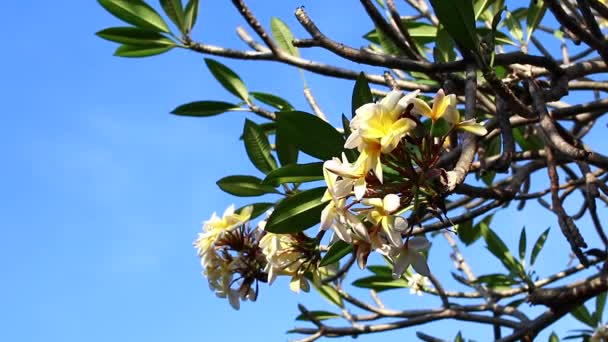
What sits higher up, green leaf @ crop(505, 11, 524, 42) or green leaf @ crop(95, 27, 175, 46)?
green leaf @ crop(95, 27, 175, 46)

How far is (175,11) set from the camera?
182 centimetres

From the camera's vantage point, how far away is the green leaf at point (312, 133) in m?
1.10

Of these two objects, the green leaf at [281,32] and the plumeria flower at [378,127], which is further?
the green leaf at [281,32]

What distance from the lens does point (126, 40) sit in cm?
190

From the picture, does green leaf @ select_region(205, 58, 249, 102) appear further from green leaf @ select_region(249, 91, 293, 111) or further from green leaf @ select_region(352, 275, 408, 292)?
green leaf @ select_region(352, 275, 408, 292)

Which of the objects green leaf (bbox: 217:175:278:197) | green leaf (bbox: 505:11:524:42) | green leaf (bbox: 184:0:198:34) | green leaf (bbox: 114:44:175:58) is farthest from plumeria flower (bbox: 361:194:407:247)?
green leaf (bbox: 505:11:524:42)

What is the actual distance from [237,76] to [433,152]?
1.13 metres

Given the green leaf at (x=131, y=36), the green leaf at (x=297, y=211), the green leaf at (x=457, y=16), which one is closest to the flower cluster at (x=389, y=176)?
the green leaf at (x=297, y=211)

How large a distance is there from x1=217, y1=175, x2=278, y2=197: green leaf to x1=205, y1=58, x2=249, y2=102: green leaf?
0.54 m

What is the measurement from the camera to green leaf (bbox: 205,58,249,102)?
204 cm

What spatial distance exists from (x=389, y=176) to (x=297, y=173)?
179mm

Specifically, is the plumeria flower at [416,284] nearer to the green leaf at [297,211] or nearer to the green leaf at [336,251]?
the green leaf at [336,251]

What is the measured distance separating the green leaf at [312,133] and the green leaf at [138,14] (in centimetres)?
84

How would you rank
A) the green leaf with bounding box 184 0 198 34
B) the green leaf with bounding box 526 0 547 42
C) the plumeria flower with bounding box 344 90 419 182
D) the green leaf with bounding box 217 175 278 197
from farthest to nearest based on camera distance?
1. the green leaf with bounding box 526 0 547 42
2. the green leaf with bounding box 184 0 198 34
3. the green leaf with bounding box 217 175 278 197
4. the plumeria flower with bounding box 344 90 419 182
